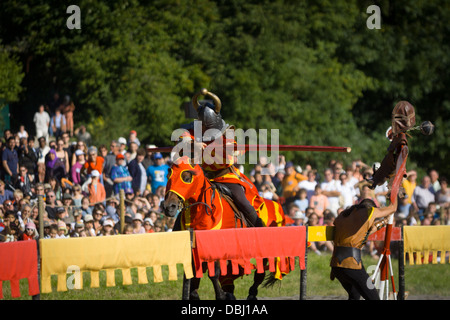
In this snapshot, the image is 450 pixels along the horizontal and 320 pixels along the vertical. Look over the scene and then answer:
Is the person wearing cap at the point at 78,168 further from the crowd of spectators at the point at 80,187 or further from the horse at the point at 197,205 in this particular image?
the horse at the point at 197,205

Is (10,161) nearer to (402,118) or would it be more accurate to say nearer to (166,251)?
(166,251)

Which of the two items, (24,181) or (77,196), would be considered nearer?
(77,196)

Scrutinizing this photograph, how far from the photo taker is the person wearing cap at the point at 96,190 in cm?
1327

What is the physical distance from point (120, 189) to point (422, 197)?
597 centimetres

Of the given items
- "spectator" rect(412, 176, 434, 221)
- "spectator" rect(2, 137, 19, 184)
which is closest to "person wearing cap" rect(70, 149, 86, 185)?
"spectator" rect(2, 137, 19, 184)

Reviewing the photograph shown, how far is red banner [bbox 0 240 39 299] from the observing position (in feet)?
20.9

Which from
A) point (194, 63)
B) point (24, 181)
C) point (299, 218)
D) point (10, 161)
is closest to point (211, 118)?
point (299, 218)

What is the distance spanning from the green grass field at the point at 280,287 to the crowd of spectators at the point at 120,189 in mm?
756

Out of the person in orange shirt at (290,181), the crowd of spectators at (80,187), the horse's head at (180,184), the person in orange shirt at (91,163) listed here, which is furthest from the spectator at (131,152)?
the horse's head at (180,184)

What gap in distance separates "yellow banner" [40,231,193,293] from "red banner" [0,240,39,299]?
7 centimetres

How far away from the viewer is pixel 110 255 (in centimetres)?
695

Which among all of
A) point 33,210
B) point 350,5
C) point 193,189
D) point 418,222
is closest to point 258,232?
point 193,189

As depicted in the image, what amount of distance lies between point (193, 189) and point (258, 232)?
2.53 feet

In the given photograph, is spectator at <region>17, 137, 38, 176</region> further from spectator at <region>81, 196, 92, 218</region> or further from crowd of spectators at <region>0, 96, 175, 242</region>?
spectator at <region>81, 196, 92, 218</region>
